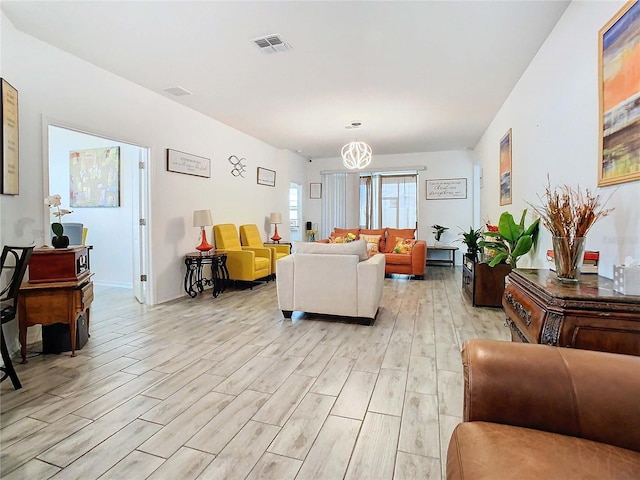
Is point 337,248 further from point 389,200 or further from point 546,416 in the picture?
point 389,200

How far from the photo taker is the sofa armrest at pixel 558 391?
0.97m

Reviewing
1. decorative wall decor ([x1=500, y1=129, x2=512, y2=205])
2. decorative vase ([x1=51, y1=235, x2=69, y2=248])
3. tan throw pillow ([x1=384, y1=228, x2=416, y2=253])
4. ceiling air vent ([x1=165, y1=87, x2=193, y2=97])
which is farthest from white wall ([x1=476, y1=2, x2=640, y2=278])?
decorative vase ([x1=51, y1=235, x2=69, y2=248])

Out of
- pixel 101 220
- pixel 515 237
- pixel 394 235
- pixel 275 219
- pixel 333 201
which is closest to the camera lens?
pixel 515 237

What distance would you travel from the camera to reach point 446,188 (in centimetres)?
793

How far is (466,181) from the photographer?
7.80 m

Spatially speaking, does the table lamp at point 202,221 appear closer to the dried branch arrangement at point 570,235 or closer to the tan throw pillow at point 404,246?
the tan throw pillow at point 404,246

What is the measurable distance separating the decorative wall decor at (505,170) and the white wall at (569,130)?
0.23 m

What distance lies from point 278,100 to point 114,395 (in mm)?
3677

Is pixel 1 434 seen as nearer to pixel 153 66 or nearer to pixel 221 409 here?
pixel 221 409

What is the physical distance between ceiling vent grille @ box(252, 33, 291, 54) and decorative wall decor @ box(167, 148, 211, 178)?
2.15 meters

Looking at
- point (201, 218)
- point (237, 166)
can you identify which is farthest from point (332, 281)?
Result: point (237, 166)

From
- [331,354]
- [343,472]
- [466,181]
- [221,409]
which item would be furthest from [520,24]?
[466,181]

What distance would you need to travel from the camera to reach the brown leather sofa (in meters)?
0.86

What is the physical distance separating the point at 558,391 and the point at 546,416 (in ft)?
0.27
